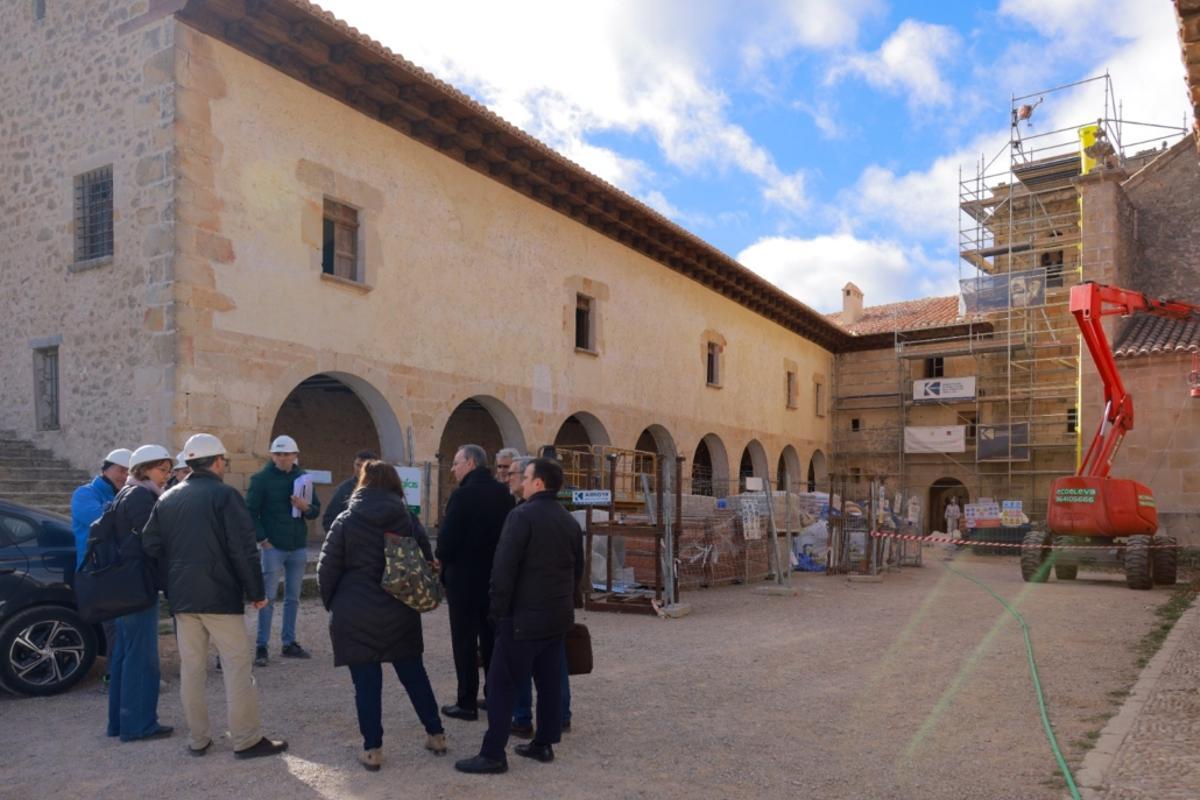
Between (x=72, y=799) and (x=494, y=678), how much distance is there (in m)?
2.01

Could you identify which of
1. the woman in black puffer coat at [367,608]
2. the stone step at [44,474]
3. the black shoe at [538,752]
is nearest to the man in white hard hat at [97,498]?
the woman in black puffer coat at [367,608]

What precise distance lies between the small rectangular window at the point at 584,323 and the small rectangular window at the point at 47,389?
906 cm

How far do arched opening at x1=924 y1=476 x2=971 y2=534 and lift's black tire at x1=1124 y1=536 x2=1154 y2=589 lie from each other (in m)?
15.6

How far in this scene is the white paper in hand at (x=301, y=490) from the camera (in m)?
7.60

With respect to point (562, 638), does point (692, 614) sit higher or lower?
lower

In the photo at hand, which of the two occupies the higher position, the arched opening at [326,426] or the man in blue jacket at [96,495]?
the arched opening at [326,426]

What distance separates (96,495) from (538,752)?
3404 millimetres

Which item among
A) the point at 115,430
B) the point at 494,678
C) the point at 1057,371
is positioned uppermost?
the point at 1057,371

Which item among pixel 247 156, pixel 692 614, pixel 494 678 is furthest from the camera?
pixel 247 156

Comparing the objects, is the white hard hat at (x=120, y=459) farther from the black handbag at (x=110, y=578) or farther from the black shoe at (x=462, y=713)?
the black shoe at (x=462, y=713)

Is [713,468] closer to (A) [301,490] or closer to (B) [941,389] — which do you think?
(B) [941,389]

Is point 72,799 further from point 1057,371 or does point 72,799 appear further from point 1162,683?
point 1057,371

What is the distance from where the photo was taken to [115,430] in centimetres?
1118

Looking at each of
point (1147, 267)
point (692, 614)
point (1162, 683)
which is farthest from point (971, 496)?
point (1162, 683)
